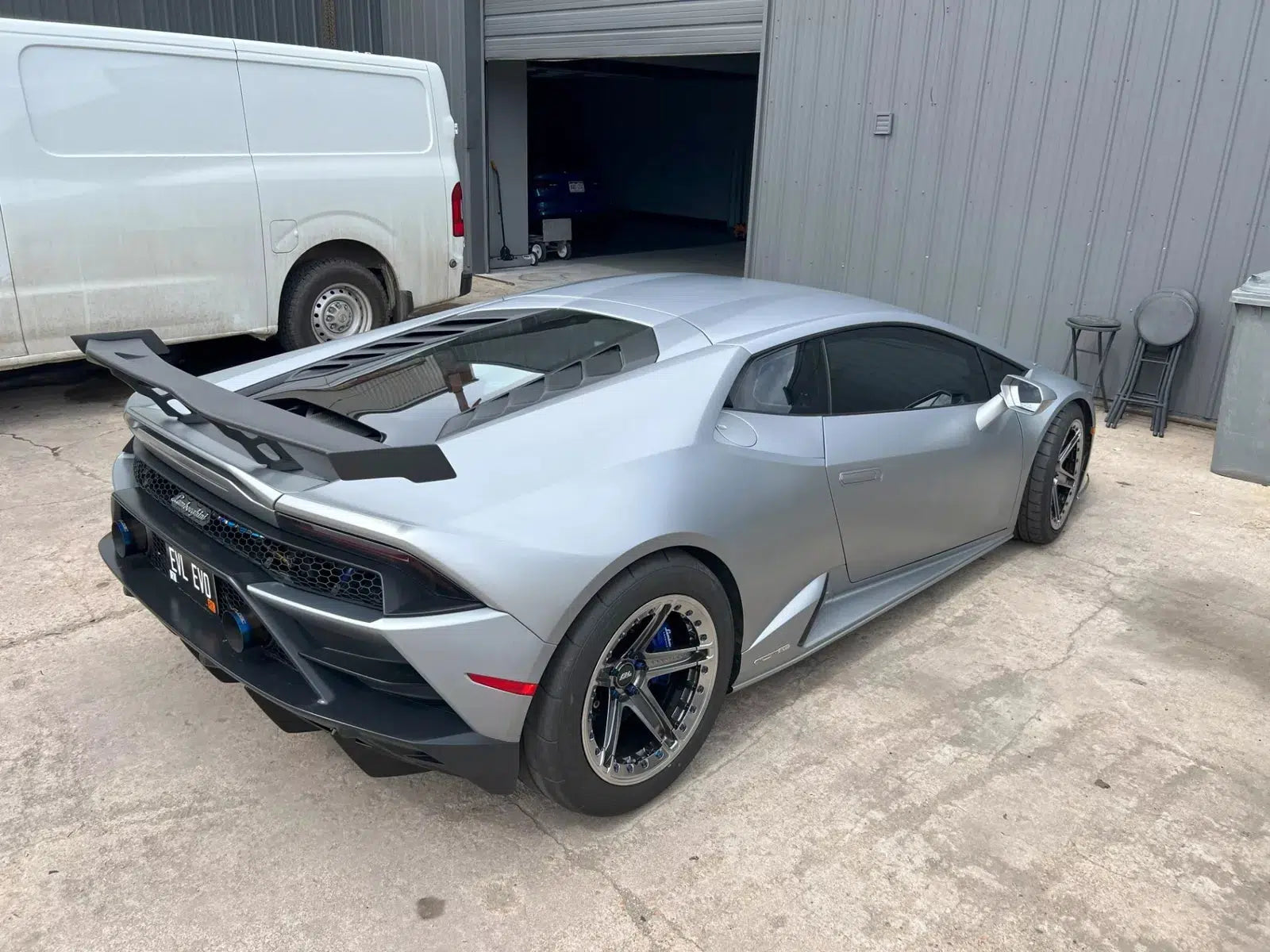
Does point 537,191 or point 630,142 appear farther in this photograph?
point 630,142

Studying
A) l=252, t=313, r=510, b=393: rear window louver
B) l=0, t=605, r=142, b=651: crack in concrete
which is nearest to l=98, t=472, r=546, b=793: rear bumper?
l=252, t=313, r=510, b=393: rear window louver

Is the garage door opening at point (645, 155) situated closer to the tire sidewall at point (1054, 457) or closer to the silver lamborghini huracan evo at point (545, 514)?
the tire sidewall at point (1054, 457)

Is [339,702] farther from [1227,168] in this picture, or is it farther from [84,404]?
[1227,168]

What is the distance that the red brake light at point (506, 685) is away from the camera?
82.7 inches

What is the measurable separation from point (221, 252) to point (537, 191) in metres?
7.73

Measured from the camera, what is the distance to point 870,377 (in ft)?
10.6

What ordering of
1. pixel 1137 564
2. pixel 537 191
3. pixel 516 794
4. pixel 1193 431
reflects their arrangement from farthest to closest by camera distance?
pixel 537 191 → pixel 1193 431 → pixel 1137 564 → pixel 516 794

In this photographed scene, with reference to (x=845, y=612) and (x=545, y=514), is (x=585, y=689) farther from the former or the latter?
(x=845, y=612)

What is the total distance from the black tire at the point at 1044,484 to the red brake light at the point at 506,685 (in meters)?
2.78

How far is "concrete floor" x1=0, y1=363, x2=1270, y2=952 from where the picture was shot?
221 cm

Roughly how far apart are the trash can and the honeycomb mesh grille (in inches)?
193

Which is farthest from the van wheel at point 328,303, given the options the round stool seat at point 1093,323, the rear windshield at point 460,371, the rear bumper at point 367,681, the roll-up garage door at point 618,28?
the round stool seat at point 1093,323

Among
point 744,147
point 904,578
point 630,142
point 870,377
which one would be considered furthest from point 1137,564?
point 630,142

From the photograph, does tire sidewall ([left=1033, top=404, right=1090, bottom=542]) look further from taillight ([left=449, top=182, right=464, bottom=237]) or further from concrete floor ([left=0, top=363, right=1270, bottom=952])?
taillight ([left=449, top=182, right=464, bottom=237])
